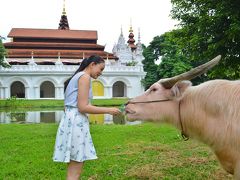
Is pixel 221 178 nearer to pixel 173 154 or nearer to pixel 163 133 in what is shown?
pixel 173 154

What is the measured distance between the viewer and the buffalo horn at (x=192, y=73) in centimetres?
284

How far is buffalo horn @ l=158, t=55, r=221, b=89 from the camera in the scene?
2.84 m

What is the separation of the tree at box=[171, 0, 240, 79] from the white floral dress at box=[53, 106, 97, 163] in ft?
22.8

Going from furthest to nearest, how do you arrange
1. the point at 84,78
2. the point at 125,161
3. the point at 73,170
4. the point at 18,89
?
the point at 18,89, the point at 125,161, the point at 73,170, the point at 84,78

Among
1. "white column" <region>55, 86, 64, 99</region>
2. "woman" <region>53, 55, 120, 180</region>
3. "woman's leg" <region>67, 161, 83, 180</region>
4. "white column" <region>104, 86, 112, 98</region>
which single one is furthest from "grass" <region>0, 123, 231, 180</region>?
"white column" <region>104, 86, 112, 98</region>

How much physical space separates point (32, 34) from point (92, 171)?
43361 mm

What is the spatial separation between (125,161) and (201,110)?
2.96m

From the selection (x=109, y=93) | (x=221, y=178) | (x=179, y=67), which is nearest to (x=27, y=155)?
(x=221, y=178)

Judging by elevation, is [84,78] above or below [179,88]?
above

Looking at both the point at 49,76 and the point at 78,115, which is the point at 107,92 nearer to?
the point at 49,76

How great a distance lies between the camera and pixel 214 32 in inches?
422

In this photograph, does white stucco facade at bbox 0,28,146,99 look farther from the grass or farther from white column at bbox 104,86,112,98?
the grass

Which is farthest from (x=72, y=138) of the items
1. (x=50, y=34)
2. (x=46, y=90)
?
(x=50, y=34)

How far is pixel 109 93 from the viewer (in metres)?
41.2
